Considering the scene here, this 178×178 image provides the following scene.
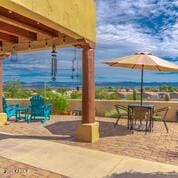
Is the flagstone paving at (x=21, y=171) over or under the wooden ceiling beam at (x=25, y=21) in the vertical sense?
under

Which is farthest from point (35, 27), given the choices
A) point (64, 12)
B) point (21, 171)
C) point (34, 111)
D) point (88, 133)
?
point (34, 111)

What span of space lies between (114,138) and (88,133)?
2.79 ft

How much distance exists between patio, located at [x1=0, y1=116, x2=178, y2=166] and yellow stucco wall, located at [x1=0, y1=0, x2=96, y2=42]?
2.81 meters

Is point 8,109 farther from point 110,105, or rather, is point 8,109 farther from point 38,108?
point 110,105

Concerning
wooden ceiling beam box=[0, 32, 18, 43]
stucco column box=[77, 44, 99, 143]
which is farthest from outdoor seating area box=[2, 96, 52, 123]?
stucco column box=[77, 44, 99, 143]

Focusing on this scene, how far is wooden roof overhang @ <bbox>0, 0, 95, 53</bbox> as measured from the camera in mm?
4482

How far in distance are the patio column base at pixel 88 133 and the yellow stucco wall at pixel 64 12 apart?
2366 millimetres

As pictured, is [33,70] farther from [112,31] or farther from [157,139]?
[157,139]

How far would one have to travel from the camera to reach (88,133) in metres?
6.78

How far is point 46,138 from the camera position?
7.05m

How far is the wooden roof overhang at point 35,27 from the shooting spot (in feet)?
14.7

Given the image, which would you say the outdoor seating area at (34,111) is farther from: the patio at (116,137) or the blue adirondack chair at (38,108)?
the patio at (116,137)

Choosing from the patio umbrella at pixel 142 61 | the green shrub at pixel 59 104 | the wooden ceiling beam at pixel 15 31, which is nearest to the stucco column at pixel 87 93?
the patio umbrella at pixel 142 61

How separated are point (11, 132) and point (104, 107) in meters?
4.84
